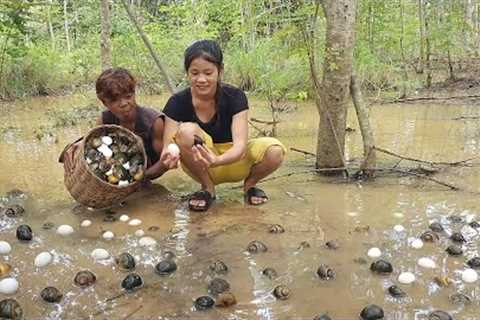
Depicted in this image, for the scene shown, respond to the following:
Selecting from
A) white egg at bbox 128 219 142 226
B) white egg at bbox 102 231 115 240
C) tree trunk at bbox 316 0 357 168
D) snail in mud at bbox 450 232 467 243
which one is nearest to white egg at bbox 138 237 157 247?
white egg at bbox 102 231 115 240

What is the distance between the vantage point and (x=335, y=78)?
14.7 feet

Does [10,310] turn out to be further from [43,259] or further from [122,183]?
[122,183]

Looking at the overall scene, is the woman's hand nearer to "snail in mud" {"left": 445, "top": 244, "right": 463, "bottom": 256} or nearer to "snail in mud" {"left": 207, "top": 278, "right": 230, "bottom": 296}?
"snail in mud" {"left": 207, "top": 278, "right": 230, "bottom": 296}

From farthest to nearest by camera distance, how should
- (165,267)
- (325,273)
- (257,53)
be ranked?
(257,53) → (165,267) → (325,273)

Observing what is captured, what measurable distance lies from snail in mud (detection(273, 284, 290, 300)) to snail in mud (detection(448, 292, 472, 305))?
737 millimetres

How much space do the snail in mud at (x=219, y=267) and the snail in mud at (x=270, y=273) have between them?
203 mm

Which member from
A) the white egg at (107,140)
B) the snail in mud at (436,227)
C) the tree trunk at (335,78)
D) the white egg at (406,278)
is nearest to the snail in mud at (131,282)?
the white egg at (406,278)

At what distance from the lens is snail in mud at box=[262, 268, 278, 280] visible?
274 cm

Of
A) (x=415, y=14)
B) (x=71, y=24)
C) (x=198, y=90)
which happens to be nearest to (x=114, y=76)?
(x=198, y=90)

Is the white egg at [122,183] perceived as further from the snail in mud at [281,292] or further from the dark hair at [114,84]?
the snail in mud at [281,292]

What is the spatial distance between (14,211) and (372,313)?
2.69 meters

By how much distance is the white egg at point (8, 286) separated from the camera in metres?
2.59

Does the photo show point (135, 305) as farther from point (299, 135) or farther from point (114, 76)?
point (299, 135)

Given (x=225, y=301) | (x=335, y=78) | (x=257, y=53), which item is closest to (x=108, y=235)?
(x=225, y=301)
